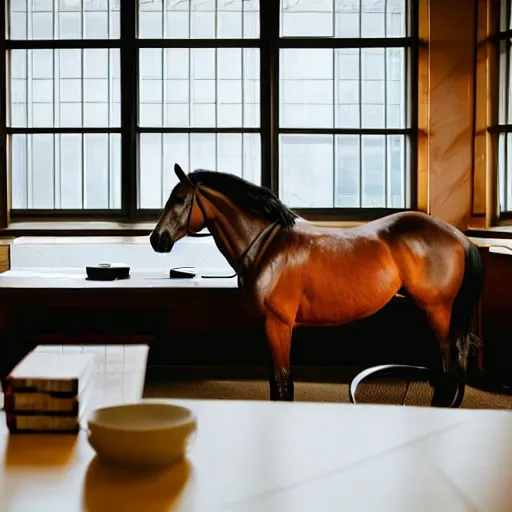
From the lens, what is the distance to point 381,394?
2357 millimetres

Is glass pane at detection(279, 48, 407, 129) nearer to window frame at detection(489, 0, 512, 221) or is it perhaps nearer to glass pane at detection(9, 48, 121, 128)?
window frame at detection(489, 0, 512, 221)

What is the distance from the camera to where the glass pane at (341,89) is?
5332 millimetres

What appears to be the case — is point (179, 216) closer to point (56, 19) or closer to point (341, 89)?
point (341, 89)

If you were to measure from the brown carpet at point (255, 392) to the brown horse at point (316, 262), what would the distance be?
1.97ft

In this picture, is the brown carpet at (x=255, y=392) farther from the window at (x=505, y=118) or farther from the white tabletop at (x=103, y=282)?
the window at (x=505, y=118)

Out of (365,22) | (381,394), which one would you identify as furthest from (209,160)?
(381,394)

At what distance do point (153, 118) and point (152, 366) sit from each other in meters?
2.01

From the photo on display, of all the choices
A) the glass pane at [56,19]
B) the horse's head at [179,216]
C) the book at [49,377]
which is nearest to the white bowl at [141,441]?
the book at [49,377]

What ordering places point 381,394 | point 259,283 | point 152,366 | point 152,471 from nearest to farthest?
point 152,471 < point 381,394 < point 259,283 < point 152,366

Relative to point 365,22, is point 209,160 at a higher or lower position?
lower

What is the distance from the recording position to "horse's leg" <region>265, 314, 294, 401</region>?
10.8ft

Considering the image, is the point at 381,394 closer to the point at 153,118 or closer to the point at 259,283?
the point at 259,283

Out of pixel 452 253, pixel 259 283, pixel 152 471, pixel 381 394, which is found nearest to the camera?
pixel 152 471

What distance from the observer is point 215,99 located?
5.41 m
